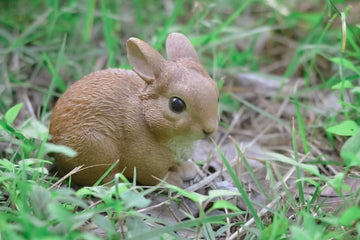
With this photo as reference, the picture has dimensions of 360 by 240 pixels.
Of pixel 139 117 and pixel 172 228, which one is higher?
pixel 139 117

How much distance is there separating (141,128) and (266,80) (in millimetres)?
1870

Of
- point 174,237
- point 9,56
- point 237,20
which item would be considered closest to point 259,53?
point 237,20

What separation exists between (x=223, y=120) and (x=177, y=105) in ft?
4.14

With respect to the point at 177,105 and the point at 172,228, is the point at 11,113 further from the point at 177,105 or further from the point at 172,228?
the point at 172,228

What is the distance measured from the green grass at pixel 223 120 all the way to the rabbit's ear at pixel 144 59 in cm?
55

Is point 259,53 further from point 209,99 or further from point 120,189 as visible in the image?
point 120,189

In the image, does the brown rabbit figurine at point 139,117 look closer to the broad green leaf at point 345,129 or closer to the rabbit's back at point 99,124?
the rabbit's back at point 99,124

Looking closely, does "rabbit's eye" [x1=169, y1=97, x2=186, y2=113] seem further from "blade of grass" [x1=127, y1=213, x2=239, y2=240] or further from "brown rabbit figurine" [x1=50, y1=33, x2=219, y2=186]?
"blade of grass" [x1=127, y1=213, x2=239, y2=240]

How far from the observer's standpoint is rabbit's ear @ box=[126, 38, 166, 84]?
2.45m

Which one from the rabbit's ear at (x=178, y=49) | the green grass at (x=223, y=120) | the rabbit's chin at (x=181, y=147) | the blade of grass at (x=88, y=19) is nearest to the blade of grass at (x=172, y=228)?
the green grass at (x=223, y=120)

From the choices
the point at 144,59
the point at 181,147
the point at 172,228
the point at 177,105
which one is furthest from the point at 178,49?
the point at 172,228

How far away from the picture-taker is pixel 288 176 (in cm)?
285

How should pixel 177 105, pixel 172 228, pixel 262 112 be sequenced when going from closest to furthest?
pixel 172 228 < pixel 177 105 < pixel 262 112

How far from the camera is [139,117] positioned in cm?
251
